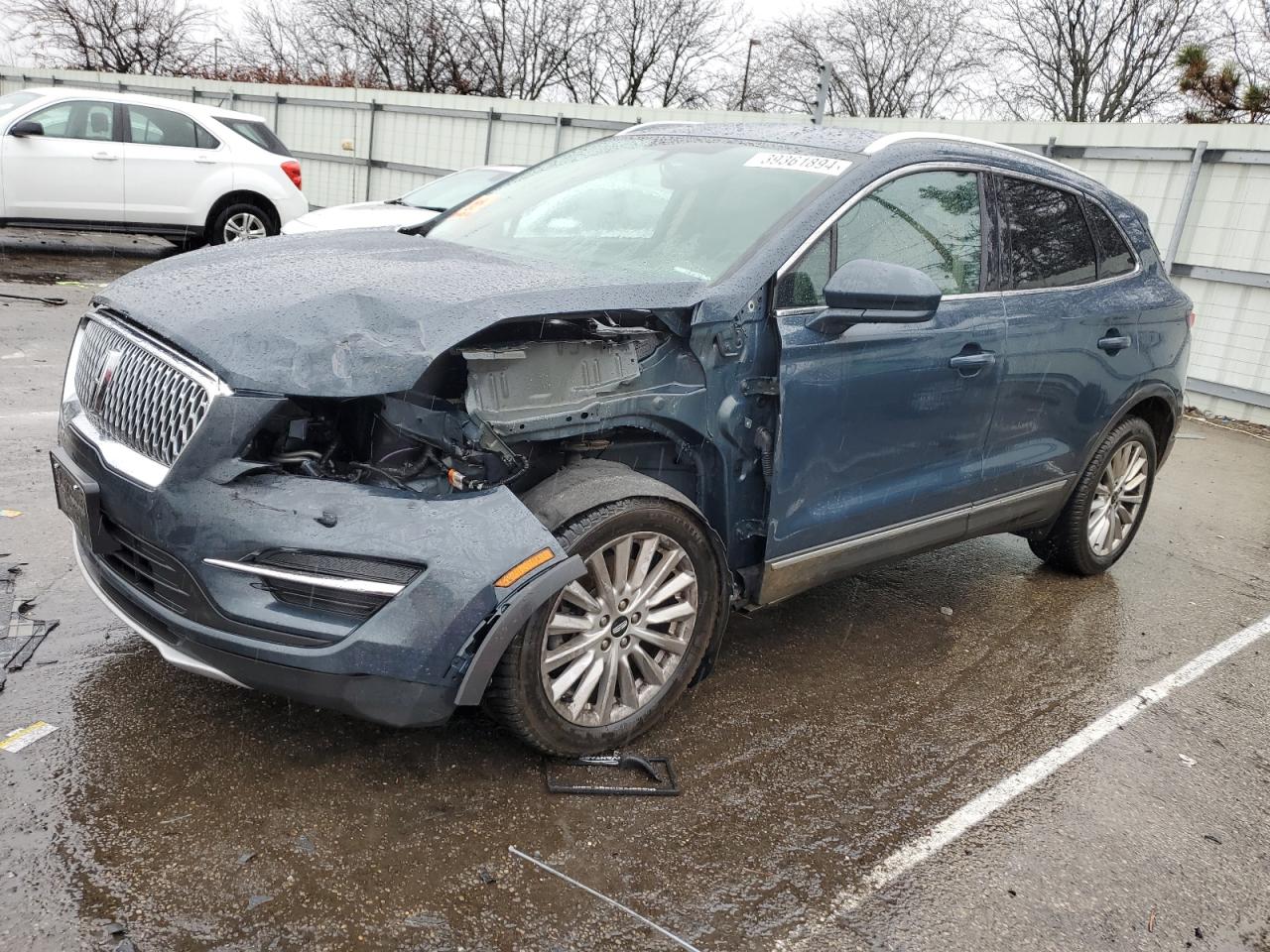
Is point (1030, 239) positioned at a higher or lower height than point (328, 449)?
higher

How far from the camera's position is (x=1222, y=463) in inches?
323

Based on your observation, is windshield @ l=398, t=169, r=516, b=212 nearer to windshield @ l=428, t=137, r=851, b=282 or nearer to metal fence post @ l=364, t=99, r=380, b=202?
windshield @ l=428, t=137, r=851, b=282

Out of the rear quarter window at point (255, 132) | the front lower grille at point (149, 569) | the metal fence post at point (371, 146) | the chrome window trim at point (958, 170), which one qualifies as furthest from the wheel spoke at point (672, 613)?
the metal fence post at point (371, 146)

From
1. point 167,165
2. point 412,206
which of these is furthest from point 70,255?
point 412,206

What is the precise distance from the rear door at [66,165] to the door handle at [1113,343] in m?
10.4

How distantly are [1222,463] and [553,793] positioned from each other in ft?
24.2

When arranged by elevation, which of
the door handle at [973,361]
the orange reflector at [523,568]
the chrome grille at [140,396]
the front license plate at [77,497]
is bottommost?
the front license plate at [77,497]

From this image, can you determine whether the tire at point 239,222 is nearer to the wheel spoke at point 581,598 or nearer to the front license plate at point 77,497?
the front license plate at point 77,497

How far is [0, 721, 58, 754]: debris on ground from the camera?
2.71 metres

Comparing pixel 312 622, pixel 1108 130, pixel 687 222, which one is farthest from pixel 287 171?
pixel 312 622

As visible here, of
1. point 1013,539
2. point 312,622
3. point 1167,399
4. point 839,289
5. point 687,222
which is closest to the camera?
point 312,622

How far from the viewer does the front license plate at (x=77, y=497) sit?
261 centimetres

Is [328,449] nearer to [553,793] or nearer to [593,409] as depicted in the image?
[593,409]

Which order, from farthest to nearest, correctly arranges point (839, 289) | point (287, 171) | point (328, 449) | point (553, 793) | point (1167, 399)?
point (287, 171) < point (1167, 399) < point (839, 289) < point (553, 793) < point (328, 449)
